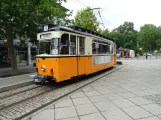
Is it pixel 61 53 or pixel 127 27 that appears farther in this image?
pixel 127 27

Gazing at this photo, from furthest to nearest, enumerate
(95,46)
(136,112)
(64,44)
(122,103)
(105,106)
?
(95,46)
(64,44)
(122,103)
(105,106)
(136,112)

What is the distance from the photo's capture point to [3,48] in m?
20.3

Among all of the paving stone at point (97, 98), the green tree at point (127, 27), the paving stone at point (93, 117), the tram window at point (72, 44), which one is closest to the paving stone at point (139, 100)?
the paving stone at point (97, 98)

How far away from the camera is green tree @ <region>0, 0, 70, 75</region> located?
10.9 m

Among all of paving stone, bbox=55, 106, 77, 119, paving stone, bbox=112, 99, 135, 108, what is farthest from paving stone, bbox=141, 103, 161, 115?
paving stone, bbox=55, 106, 77, 119

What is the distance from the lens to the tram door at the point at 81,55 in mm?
10172

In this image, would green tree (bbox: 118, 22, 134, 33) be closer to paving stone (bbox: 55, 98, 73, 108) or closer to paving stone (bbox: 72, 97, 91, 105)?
paving stone (bbox: 72, 97, 91, 105)

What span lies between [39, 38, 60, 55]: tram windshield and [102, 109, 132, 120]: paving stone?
4272 mm

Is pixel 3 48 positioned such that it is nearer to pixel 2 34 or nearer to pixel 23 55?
pixel 23 55

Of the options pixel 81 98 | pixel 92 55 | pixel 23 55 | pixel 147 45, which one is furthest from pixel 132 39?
pixel 81 98

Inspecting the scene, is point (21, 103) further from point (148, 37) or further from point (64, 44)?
point (148, 37)

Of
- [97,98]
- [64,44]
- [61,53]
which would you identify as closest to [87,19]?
[64,44]

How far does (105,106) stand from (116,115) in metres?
0.82

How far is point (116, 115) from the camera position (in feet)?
16.8
